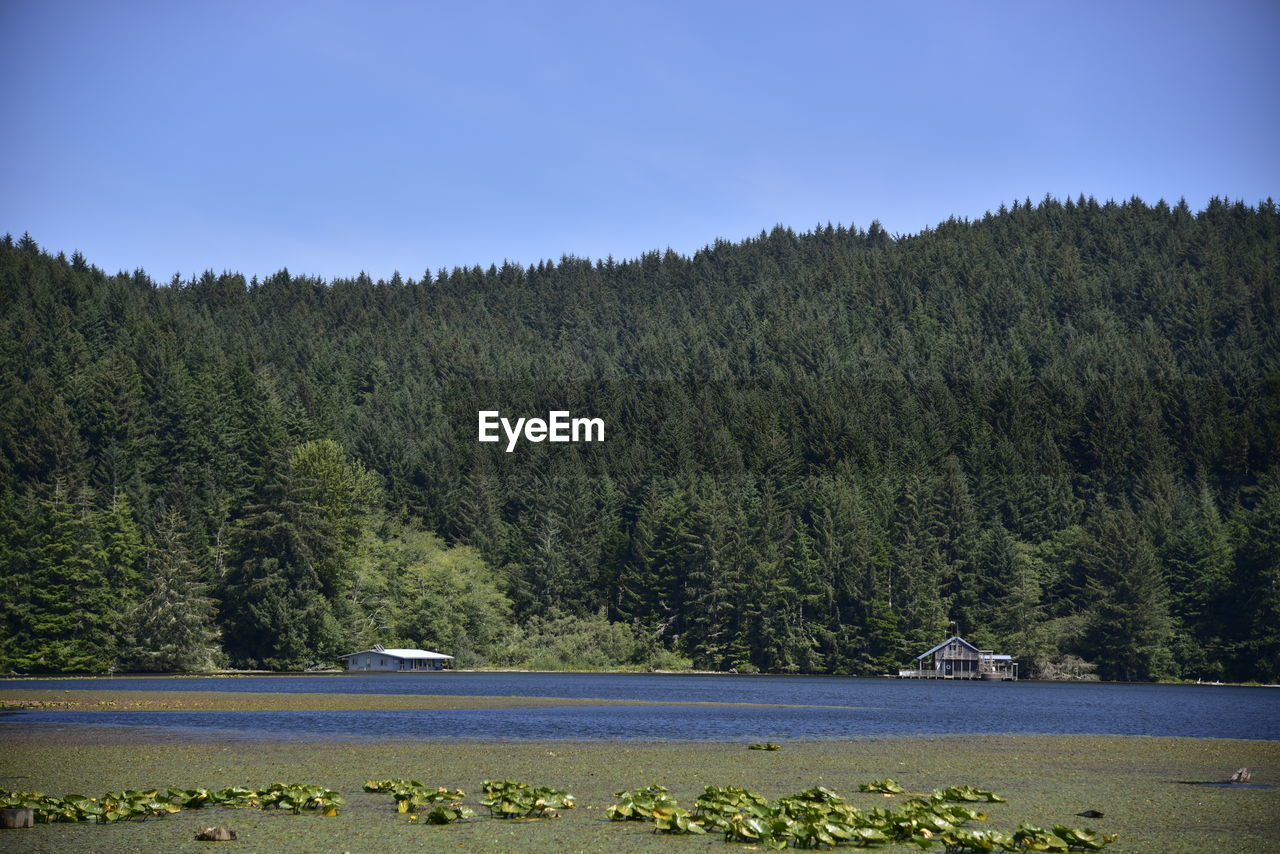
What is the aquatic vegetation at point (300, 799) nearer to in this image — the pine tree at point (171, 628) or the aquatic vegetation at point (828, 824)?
the aquatic vegetation at point (828, 824)

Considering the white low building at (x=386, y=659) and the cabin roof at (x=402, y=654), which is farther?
the white low building at (x=386, y=659)

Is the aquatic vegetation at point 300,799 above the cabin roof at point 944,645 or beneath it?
above

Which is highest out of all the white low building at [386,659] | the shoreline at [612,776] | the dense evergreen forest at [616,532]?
the dense evergreen forest at [616,532]

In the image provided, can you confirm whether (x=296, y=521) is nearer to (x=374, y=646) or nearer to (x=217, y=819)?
(x=374, y=646)

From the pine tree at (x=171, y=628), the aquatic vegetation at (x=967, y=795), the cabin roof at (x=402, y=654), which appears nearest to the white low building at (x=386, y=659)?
the cabin roof at (x=402, y=654)

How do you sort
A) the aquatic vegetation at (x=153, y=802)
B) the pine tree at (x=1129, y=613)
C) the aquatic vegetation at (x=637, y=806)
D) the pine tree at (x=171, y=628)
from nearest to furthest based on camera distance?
the aquatic vegetation at (x=153, y=802) → the aquatic vegetation at (x=637, y=806) → the pine tree at (x=171, y=628) → the pine tree at (x=1129, y=613)

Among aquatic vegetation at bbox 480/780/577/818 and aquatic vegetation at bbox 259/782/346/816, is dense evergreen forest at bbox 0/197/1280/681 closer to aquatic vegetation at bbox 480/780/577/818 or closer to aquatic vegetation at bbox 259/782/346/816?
aquatic vegetation at bbox 259/782/346/816

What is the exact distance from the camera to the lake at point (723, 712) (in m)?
58.2

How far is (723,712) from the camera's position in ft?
249

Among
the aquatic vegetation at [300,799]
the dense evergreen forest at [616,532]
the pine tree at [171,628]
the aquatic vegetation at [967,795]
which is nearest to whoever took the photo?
the aquatic vegetation at [300,799]

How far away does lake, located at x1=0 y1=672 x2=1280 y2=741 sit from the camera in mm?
58219

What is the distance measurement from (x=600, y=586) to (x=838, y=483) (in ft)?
111

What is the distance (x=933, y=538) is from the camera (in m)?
165

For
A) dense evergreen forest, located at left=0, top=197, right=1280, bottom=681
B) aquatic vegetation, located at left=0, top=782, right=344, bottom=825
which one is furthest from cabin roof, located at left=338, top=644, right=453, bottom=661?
aquatic vegetation, located at left=0, top=782, right=344, bottom=825
